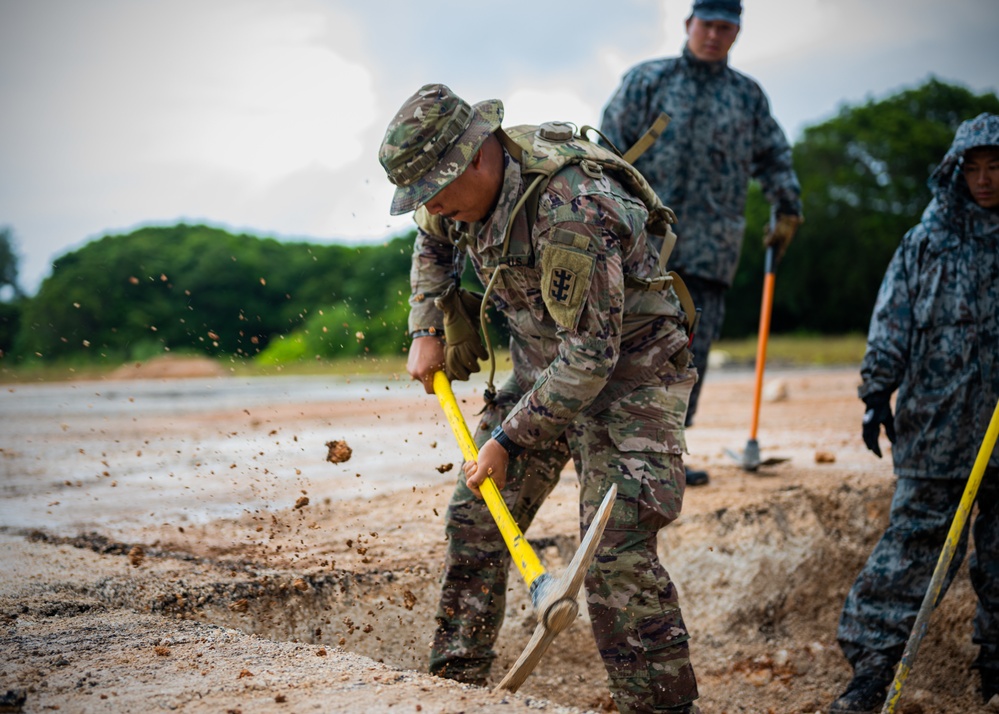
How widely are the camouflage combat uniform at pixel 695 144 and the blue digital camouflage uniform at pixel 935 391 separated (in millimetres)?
1189

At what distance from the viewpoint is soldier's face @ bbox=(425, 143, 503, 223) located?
7.95ft

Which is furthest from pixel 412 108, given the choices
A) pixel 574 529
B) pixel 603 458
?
pixel 574 529

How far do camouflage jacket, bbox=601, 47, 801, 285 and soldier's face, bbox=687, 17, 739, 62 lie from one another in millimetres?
67

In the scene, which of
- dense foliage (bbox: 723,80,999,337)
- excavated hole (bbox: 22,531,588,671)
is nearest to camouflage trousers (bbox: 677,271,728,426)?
excavated hole (bbox: 22,531,588,671)

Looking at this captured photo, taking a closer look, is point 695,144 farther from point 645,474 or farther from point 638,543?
point 638,543

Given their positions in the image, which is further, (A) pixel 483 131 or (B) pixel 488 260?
(B) pixel 488 260

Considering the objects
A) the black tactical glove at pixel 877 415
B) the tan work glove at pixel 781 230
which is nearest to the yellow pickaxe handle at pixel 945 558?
the black tactical glove at pixel 877 415

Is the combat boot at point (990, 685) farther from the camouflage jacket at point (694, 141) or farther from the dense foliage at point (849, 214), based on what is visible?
the dense foliage at point (849, 214)

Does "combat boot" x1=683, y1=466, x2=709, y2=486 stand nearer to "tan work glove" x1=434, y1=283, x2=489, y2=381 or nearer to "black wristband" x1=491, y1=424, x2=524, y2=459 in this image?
"tan work glove" x1=434, y1=283, x2=489, y2=381

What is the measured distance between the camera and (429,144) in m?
2.36

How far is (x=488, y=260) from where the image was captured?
262cm

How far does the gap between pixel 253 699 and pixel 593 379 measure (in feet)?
3.89

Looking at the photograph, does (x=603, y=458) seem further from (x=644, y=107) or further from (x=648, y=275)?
(x=644, y=107)

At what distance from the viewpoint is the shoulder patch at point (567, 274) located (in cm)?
229
